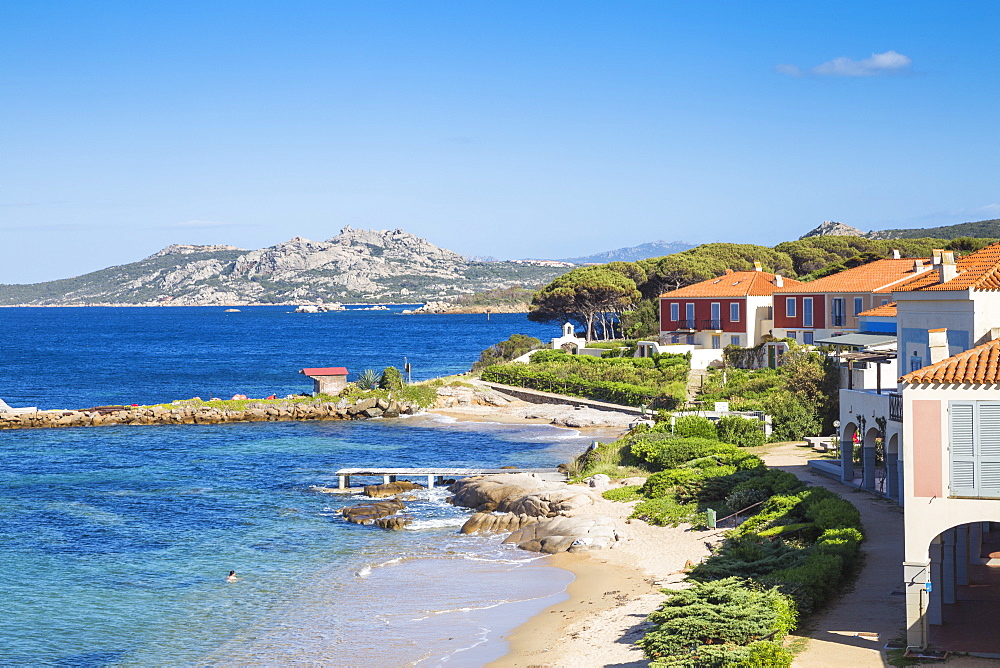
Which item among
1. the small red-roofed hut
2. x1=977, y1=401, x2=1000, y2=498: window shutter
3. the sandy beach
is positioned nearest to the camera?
x1=977, y1=401, x2=1000, y2=498: window shutter

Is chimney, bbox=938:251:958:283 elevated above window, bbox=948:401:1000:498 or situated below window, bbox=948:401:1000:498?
above

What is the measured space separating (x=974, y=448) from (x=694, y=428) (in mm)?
24018

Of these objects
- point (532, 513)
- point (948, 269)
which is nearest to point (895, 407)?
point (948, 269)

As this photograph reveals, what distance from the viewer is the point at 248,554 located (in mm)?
28609

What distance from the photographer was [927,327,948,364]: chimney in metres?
18.9

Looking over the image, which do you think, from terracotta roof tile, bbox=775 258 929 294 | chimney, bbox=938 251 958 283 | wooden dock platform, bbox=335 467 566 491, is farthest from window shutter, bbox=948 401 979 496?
terracotta roof tile, bbox=775 258 929 294

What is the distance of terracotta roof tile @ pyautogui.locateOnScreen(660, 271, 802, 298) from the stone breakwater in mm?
21149

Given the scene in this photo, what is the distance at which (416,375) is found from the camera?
93.7m

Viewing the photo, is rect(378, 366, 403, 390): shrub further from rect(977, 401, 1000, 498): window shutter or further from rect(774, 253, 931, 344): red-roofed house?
rect(977, 401, 1000, 498): window shutter

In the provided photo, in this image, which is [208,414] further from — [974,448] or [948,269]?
[974,448]

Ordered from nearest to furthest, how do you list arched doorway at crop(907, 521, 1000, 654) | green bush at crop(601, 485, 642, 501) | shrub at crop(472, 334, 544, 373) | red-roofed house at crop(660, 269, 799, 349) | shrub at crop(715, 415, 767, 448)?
arched doorway at crop(907, 521, 1000, 654)
green bush at crop(601, 485, 642, 501)
shrub at crop(715, 415, 767, 448)
red-roofed house at crop(660, 269, 799, 349)
shrub at crop(472, 334, 544, 373)

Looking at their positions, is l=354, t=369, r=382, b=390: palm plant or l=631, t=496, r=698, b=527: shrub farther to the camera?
l=354, t=369, r=382, b=390: palm plant

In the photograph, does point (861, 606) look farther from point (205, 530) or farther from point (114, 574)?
point (205, 530)

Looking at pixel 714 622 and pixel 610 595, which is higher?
pixel 714 622
